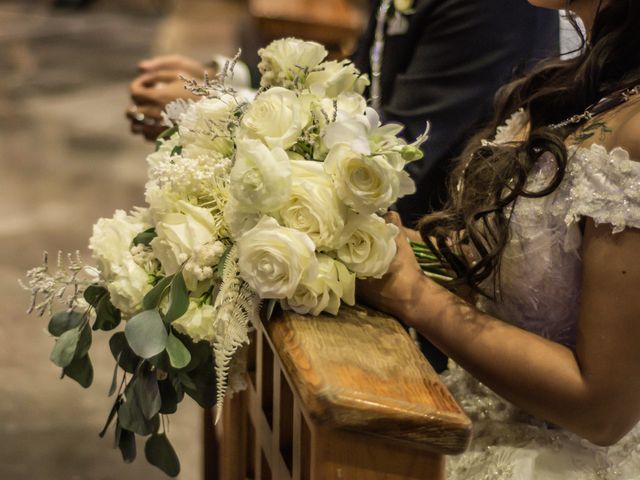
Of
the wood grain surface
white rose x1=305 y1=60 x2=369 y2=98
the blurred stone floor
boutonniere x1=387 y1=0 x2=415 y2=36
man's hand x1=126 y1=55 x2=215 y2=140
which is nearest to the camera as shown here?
the wood grain surface

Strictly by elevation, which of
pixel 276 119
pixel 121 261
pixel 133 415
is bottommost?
pixel 133 415

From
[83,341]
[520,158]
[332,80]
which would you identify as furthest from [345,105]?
[83,341]

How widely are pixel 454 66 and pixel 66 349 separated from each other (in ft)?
3.49

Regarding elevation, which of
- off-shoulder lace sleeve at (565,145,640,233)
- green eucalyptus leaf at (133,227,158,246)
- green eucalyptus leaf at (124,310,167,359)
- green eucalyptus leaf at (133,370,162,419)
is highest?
off-shoulder lace sleeve at (565,145,640,233)

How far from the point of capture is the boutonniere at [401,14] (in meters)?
2.18

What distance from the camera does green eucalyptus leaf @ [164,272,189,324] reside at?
4.18 ft

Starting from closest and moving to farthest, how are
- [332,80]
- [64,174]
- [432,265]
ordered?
[332,80]
[432,265]
[64,174]

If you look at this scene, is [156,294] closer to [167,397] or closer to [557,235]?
[167,397]

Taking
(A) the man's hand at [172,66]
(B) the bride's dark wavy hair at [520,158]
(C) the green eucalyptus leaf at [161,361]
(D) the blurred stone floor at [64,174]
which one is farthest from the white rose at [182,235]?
(D) the blurred stone floor at [64,174]

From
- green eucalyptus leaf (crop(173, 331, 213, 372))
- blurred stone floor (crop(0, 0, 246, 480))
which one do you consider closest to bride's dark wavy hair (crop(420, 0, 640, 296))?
green eucalyptus leaf (crop(173, 331, 213, 372))

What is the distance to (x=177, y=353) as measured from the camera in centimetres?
129

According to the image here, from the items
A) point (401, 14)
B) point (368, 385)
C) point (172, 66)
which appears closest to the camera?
point (368, 385)

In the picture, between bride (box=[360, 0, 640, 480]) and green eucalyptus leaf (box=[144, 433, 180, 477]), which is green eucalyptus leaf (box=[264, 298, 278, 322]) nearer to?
bride (box=[360, 0, 640, 480])

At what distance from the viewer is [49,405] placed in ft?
10.3
